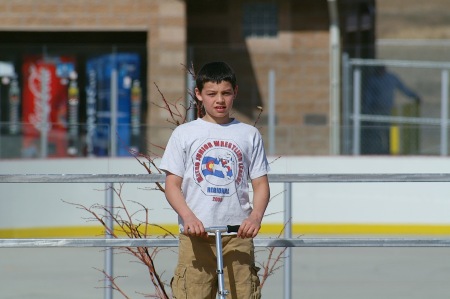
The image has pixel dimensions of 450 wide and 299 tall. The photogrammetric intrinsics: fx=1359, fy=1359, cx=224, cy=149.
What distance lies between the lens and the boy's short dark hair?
4625 mm

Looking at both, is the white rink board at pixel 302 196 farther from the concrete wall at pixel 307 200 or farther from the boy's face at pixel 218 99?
the boy's face at pixel 218 99

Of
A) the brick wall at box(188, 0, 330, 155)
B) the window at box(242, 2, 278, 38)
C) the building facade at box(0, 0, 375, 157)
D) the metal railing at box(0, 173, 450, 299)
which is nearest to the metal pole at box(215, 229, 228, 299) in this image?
the metal railing at box(0, 173, 450, 299)

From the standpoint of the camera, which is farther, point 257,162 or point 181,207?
point 257,162

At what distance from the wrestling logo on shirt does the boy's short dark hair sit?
0.21 metres

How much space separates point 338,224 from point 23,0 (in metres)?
7.85

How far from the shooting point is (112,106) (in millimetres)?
16797

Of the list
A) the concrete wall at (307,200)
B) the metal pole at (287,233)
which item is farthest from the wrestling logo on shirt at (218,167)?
the concrete wall at (307,200)

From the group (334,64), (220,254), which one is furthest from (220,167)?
(334,64)

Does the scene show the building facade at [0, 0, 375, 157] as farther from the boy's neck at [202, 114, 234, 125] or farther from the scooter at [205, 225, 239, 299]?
the scooter at [205, 225, 239, 299]

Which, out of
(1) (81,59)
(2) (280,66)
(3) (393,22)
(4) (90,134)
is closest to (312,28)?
(2) (280,66)

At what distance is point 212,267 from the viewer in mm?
4695

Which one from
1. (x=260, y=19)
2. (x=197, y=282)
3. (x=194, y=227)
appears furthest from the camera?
→ (x=260, y=19)

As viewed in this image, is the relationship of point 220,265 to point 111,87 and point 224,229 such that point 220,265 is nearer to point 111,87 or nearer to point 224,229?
point 224,229

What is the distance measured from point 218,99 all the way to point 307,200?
201 inches
